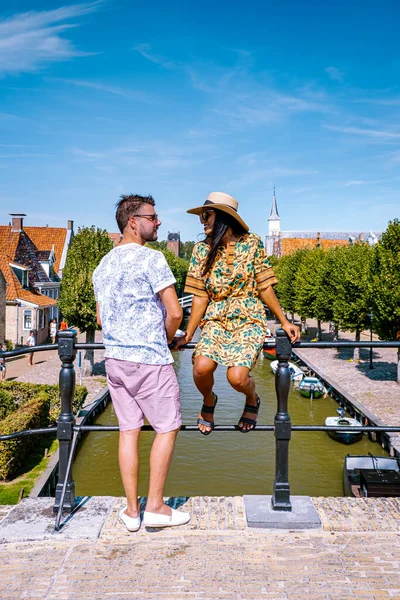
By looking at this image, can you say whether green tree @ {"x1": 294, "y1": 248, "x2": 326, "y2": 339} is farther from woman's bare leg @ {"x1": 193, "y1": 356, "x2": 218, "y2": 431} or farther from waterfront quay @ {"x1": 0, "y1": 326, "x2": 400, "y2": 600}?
woman's bare leg @ {"x1": 193, "y1": 356, "x2": 218, "y2": 431}

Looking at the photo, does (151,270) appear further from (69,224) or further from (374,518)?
(69,224)

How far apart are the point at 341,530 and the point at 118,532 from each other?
1.51 m

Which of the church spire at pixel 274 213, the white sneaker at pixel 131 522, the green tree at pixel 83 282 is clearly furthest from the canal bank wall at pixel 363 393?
the church spire at pixel 274 213

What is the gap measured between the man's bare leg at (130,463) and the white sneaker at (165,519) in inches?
3.2

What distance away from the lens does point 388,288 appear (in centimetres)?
2330

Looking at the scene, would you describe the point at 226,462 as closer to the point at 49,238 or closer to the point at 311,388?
the point at 311,388

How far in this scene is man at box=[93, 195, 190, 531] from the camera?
3426 millimetres

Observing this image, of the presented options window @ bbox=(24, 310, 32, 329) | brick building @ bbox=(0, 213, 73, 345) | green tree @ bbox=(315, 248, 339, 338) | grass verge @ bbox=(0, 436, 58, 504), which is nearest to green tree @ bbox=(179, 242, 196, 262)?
brick building @ bbox=(0, 213, 73, 345)

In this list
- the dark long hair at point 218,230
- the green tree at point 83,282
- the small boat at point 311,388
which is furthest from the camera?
the small boat at point 311,388

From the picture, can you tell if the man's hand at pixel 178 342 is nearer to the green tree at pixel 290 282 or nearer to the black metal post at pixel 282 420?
the black metal post at pixel 282 420

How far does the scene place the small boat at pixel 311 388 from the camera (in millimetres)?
25250

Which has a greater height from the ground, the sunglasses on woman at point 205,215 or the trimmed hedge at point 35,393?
the sunglasses on woman at point 205,215

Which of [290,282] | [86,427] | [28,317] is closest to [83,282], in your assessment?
[28,317]

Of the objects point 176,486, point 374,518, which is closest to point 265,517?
point 374,518
